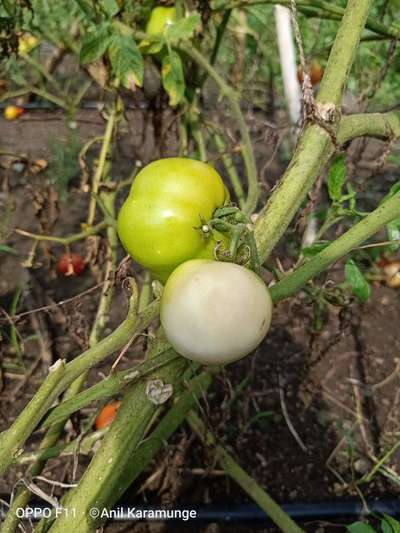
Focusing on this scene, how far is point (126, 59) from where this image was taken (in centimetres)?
92

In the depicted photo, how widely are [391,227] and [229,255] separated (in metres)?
0.35

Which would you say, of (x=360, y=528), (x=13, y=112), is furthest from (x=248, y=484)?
(x=13, y=112)

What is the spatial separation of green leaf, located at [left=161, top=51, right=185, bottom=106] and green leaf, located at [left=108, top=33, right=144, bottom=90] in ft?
0.24

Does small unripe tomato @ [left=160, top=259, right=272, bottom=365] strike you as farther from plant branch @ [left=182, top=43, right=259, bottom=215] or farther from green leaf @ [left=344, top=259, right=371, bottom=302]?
plant branch @ [left=182, top=43, right=259, bottom=215]

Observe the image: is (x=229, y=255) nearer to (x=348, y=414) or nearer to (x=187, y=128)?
(x=187, y=128)

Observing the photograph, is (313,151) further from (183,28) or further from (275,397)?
(275,397)

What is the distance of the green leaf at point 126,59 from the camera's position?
3.01 ft

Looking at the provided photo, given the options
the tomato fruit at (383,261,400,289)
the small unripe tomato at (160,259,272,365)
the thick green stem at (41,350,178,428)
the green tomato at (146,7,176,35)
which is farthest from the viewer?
the tomato fruit at (383,261,400,289)

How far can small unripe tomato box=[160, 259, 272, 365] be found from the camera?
0.44 meters

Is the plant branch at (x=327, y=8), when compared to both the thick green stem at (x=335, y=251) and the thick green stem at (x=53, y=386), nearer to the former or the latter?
the thick green stem at (x=335, y=251)

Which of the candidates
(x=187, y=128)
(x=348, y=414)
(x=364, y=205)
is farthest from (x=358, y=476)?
(x=364, y=205)

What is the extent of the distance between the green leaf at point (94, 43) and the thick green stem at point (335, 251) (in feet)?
1.77

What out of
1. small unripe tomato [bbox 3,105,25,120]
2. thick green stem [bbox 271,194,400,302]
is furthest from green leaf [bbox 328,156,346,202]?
small unripe tomato [bbox 3,105,25,120]

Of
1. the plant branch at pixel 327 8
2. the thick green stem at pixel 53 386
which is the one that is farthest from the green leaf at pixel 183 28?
the thick green stem at pixel 53 386
